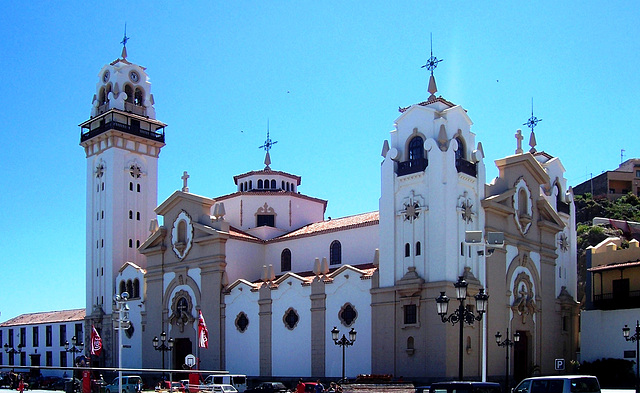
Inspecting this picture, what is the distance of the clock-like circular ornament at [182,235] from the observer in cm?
5262

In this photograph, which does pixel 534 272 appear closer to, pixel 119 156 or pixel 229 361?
pixel 229 361

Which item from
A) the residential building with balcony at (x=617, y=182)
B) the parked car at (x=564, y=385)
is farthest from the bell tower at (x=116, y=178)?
the residential building with balcony at (x=617, y=182)

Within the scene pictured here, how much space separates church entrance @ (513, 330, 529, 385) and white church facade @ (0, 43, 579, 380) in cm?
12

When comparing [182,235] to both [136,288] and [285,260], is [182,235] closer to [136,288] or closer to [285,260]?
[136,288]

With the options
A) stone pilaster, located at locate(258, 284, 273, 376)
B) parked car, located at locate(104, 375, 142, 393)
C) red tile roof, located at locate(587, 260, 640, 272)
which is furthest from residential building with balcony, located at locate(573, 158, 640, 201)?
parked car, located at locate(104, 375, 142, 393)

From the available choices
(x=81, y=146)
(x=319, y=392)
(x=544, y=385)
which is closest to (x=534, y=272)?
(x=319, y=392)

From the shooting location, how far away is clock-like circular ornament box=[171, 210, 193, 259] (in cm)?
5262

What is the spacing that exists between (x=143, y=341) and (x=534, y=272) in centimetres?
2754

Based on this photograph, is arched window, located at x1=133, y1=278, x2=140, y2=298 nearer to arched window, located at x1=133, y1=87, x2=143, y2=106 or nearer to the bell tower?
the bell tower

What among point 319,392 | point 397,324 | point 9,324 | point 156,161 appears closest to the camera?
point 319,392

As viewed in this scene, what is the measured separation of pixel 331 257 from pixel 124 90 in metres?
23.9

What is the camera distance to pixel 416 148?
42.6m

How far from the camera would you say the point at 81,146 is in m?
61.9

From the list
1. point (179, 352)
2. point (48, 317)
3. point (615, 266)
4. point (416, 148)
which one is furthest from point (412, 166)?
point (48, 317)
